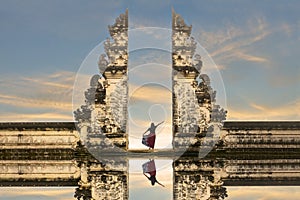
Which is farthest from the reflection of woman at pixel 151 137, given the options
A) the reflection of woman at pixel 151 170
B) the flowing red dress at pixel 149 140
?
the reflection of woman at pixel 151 170

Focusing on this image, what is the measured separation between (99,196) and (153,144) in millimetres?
1966

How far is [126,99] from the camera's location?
11492mm

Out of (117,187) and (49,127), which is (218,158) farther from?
(49,127)

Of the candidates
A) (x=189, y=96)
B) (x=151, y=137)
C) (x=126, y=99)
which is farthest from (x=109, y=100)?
(x=189, y=96)

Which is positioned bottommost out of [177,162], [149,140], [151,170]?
[151,170]

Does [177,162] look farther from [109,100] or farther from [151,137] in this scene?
[109,100]

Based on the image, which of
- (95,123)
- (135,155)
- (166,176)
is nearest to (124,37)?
(95,123)

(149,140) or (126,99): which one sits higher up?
(126,99)

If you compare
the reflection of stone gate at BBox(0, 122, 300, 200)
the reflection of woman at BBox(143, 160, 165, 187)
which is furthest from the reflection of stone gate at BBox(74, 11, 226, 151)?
the reflection of woman at BBox(143, 160, 165, 187)

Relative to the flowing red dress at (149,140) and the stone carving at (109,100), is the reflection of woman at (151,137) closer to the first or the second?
the flowing red dress at (149,140)

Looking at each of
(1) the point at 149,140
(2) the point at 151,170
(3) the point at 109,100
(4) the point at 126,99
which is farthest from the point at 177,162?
(3) the point at 109,100

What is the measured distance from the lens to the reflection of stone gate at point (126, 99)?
36.8ft

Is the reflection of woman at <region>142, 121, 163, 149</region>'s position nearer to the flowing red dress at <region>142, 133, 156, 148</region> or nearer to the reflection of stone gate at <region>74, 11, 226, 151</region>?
the flowing red dress at <region>142, 133, 156, 148</region>

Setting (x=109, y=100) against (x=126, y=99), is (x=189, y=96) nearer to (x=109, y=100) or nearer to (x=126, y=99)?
(x=126, y=99)
